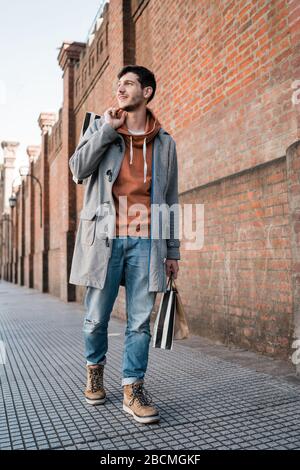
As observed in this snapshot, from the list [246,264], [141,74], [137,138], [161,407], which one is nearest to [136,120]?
[137,138]

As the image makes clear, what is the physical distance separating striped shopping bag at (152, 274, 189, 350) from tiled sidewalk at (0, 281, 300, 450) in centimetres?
44

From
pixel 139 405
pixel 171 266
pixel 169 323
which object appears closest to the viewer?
pixel 139 405

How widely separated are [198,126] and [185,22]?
1492 millimetres

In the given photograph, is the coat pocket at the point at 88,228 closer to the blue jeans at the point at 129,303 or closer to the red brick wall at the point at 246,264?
the blue jeans at the point at 129,303

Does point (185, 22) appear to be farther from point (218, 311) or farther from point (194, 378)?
point (194, 378)

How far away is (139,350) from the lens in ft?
9.05

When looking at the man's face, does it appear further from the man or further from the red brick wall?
the red brick wall

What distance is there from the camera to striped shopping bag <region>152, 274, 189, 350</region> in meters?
2.78

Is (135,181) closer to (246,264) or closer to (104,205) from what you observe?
(104,205)

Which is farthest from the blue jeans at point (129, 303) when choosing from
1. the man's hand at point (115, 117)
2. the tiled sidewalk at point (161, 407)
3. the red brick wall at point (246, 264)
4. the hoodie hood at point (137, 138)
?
the red brick wall at point (246, 264)

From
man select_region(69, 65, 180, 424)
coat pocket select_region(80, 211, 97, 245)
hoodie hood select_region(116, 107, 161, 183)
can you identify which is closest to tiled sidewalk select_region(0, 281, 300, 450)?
man select_region(69, 65, 180, 424)

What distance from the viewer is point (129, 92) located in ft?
9.40

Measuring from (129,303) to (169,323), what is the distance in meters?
0.29

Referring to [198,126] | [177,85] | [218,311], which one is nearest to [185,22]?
[177,85]
